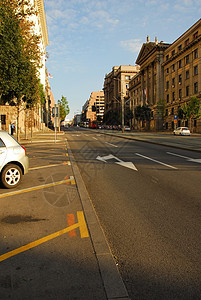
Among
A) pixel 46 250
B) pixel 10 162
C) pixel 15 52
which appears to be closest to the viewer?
pixel 46 250

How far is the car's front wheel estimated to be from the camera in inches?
246

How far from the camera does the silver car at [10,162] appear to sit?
6219 mm

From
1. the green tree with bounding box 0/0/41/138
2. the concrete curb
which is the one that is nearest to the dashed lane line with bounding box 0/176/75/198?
the concrete curb

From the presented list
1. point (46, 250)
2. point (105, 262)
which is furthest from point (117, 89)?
point (105, 262)

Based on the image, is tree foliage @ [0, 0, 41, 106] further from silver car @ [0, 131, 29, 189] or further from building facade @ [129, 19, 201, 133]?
building facade @ [129, 19, 201, 133]

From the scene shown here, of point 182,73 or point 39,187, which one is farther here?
point 182,73

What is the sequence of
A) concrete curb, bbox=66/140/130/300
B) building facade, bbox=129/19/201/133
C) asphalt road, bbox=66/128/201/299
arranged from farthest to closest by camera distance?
building facade, bbox=129/19/201/133 → asphalt road, bbox=66/128/201/299 → concrete curb, bbox=66/140/130/300

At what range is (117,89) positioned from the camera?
123 m

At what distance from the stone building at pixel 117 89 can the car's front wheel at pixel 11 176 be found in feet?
311

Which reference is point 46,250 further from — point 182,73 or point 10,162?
point 182,73

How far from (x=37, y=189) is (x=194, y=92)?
154 feet

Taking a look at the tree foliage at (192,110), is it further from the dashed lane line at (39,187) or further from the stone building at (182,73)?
the dashed lane line at (39,187)

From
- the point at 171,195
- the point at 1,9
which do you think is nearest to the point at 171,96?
the point at 1,9

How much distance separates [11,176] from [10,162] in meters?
0.38
